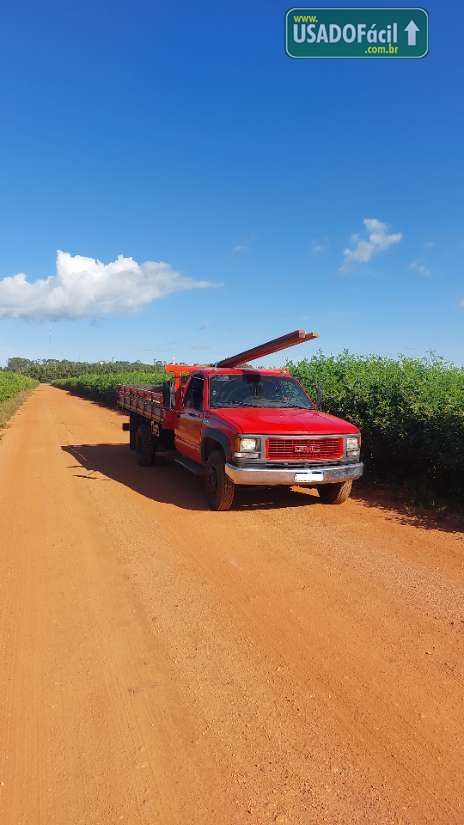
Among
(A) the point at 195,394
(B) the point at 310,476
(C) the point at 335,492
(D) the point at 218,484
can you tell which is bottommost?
(C) the point at 335,492

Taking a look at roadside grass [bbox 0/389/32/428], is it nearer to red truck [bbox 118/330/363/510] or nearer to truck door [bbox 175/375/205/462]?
truck door [bbox 175/375/205/462]

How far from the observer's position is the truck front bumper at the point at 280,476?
20.7 ft

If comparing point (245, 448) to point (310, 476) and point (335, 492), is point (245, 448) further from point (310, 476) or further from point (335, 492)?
point (335, 492)

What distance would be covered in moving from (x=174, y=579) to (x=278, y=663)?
1582 mm

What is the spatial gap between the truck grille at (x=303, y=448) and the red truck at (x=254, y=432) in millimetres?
13

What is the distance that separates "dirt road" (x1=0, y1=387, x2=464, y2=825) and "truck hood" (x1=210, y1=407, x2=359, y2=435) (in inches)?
47.1

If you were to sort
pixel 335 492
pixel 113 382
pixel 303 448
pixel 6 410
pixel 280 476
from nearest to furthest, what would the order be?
1. pixel 280 476
2. pixel 303 448
3. pixel 335 492
4. pixel 6 410
5. pixel 113 382

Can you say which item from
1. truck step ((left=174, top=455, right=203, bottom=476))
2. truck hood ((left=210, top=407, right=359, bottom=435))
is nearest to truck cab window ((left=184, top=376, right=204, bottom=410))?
truck hood ((left=210, top=407, right=359, bottom=435))

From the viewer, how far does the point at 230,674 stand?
10.8 ft

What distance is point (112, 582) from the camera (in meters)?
4.67

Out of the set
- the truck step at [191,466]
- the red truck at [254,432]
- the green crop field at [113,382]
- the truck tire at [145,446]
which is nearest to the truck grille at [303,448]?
the red truck at [254,432]

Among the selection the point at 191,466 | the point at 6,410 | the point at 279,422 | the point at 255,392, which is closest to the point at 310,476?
the point at 279,422

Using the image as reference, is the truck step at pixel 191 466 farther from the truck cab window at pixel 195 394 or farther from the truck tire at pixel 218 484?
the truck cab window at pixel 195 394

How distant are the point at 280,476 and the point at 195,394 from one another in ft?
8.11
